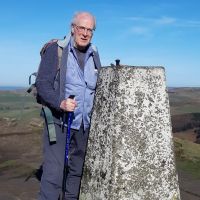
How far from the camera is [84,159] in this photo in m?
5.58

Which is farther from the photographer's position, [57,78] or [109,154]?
[57,78]

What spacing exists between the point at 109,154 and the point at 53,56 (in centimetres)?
129

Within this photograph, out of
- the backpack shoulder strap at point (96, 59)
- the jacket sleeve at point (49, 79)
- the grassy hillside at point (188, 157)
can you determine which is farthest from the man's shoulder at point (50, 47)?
the grassy hillside at point (188, 157)

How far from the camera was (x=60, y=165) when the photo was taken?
18.1ft

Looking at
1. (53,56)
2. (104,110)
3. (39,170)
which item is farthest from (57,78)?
(39,170)

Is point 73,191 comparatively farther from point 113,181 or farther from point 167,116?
point 167,116

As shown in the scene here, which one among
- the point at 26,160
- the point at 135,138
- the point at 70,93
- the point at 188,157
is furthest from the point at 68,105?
the point at 188,157

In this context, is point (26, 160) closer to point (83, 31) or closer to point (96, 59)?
point (96, 59)

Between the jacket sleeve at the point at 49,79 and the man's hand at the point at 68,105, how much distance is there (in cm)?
7

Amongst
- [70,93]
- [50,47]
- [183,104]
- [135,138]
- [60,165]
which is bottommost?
[183,104]

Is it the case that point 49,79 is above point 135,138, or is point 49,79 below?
above

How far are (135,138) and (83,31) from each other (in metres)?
1.37

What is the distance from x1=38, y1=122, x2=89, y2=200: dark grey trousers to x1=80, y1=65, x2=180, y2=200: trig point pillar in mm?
559

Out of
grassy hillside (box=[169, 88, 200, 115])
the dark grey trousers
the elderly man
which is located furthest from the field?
grassy hillside (box=[169, 88, 200, 115])
